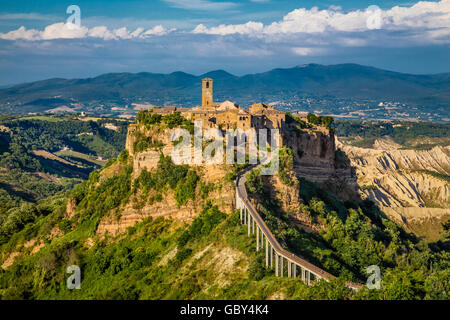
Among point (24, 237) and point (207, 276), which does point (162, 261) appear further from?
point (24, 237)

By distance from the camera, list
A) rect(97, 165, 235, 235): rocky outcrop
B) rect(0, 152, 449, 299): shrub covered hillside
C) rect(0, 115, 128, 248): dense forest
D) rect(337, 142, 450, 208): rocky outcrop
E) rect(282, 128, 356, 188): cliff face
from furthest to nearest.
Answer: rect(0, 115, 128, 248): dense forest, rect(337, 142, 450, 208): rocky outcrop, rect(282, 128, 356, 188): cliff face, rect(97, 165, 235, 235): rocky outcrop, rect(0, 152, 449, 299): shrub covered hillside

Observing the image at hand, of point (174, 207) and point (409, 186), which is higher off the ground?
point (174, 207)

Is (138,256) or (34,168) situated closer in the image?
(138,256)

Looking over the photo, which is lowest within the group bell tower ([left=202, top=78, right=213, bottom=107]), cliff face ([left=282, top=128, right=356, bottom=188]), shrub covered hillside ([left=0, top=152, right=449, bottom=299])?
shrub covered hillside ([left=0, top=152, right=449, bottom=299])

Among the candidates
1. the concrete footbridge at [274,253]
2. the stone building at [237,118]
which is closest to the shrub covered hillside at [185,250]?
the concrete footbridge at [274,253]

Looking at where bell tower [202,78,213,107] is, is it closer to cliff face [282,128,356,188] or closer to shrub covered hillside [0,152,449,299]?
cliff face [282,128,356,188]

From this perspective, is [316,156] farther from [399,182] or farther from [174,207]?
[399,182]

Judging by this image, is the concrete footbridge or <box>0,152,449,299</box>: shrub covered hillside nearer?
the concrete footbridge

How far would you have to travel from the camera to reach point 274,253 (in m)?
38.0

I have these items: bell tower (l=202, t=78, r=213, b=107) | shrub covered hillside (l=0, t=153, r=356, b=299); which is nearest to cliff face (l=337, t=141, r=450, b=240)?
bell tower (l=202, t=78, r=213, b=107)

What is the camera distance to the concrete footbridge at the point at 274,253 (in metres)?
34.4

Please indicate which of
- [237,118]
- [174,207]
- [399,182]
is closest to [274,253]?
[174,207]

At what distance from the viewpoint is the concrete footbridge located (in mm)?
34416

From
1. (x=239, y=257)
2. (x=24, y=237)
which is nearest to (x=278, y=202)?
(x=239, y=257)
